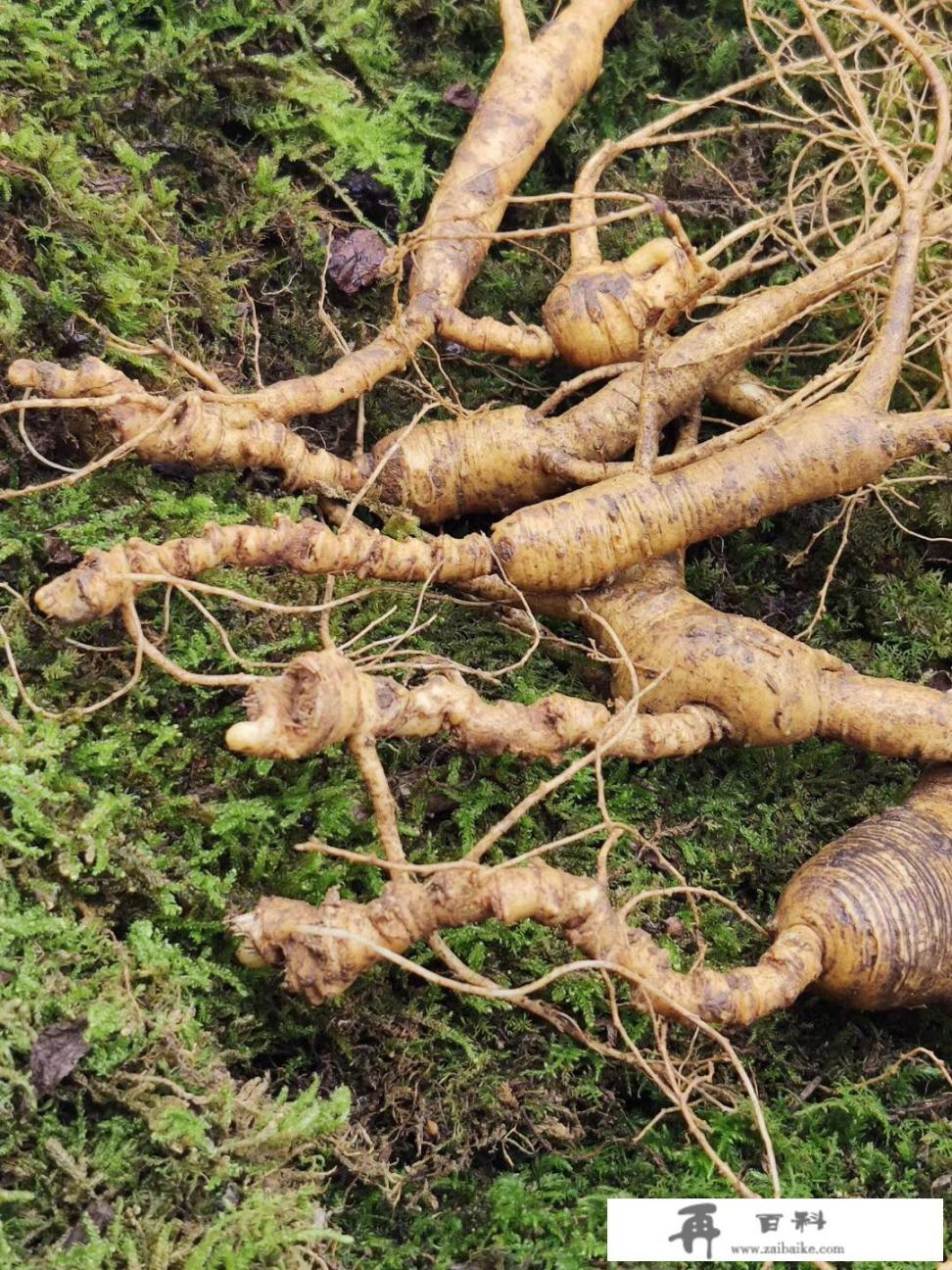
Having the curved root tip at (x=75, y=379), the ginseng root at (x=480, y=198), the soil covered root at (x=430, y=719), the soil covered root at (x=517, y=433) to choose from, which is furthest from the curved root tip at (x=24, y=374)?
the soil covered root at (x=430, y=719)

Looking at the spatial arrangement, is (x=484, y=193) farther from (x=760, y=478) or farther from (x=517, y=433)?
(x=760, y=478)

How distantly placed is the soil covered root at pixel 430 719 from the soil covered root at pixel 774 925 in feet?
0.94

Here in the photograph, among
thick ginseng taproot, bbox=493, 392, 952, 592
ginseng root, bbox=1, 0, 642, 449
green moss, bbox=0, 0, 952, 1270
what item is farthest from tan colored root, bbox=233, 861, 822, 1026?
ginseng root, bbox=1, 0, 642, 449

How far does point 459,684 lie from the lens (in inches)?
85.5

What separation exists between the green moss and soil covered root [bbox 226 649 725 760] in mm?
185

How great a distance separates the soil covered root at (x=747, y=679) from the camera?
7.68 feet

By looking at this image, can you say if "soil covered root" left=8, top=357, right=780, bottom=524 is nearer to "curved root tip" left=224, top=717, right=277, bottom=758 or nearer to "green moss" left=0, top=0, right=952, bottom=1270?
"green moss" left=0, top=0, right=952, bottom=1270

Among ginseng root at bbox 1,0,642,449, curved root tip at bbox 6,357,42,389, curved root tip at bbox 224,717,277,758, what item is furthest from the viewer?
ginseng root at bbox 1,0,642,449

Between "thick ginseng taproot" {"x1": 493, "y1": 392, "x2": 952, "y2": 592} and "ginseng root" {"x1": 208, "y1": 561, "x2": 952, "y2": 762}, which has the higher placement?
"thick ginseng taproot" {"x1": 493, "y1": 392, "x2": 952, "y2": 592}

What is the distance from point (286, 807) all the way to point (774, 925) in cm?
104

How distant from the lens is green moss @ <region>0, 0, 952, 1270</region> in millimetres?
1871

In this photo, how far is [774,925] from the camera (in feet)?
7.62

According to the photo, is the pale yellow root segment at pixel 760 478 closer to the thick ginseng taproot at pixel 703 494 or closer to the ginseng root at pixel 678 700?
the thick ginseng taproot at pixel 703 494

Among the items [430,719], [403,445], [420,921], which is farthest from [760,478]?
[420,921]
